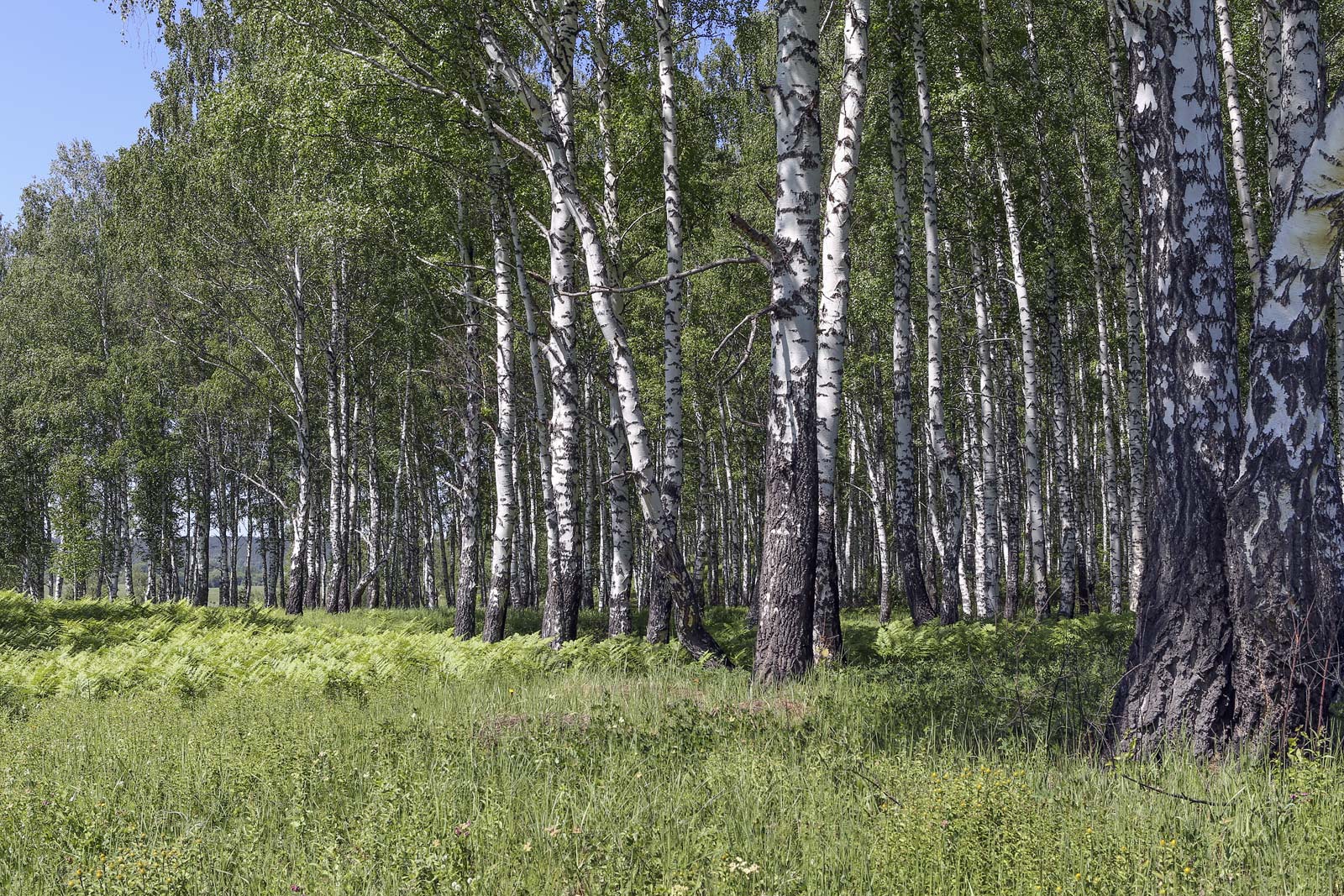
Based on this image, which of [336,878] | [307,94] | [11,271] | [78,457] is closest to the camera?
[336,878]

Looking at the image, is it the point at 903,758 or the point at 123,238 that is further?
the point at 123,238

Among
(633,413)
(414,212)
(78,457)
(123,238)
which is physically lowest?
(633,413)

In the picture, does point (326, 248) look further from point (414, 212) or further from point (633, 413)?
point (633, 413)

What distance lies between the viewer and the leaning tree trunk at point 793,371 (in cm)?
709

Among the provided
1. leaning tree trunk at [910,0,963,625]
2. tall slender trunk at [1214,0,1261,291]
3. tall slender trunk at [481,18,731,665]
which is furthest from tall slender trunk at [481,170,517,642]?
tall slender trunk at [1214,0,1261,291]

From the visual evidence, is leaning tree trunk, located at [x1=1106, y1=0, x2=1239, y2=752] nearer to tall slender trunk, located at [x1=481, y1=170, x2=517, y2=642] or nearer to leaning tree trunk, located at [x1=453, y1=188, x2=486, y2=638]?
tall slender trunk, located at [x1=481, y1=170, x2=517, y2=642]

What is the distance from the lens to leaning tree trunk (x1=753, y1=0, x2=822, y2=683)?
709 cm

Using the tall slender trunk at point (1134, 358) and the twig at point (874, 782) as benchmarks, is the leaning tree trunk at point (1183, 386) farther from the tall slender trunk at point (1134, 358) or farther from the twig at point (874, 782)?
the tall slender trunk at point (1134, 358)

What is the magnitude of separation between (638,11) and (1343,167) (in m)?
12.4

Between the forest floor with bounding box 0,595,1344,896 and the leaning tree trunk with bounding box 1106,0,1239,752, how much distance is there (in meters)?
0.45

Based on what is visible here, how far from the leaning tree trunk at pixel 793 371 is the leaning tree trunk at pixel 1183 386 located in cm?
244

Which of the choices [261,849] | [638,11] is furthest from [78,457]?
[261,849]

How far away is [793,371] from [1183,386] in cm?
285

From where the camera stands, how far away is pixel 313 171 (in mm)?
18812
